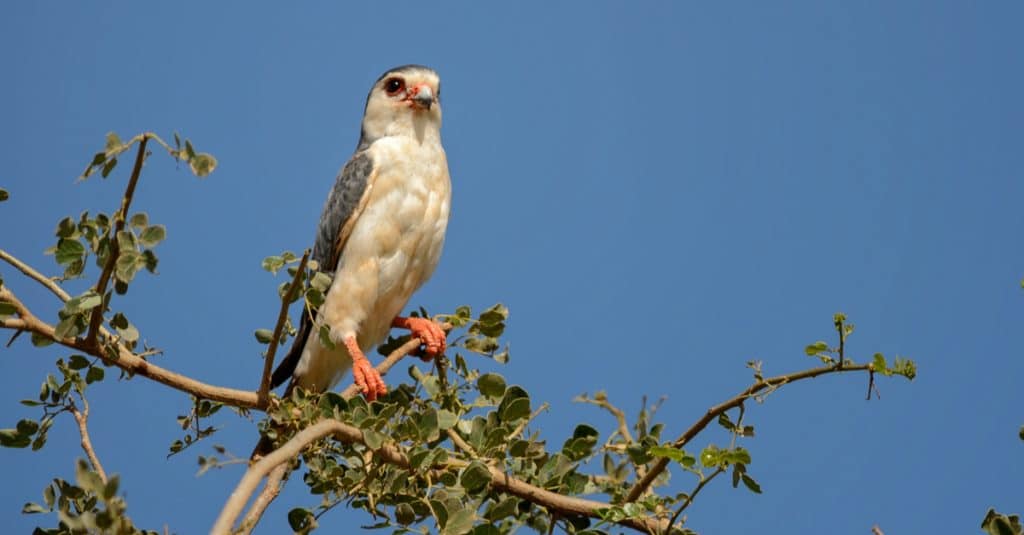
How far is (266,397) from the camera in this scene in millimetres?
2953

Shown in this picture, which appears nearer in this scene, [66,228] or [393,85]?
[66,228]

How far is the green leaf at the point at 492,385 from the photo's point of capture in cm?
319

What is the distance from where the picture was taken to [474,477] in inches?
105

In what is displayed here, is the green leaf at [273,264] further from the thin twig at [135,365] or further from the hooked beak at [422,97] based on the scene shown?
the hooked beak at [422,97]

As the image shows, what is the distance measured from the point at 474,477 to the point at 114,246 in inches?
38.2

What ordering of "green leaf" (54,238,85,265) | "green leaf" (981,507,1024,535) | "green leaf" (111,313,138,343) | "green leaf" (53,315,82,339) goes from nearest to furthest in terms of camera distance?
"green leaf" (981,507,1024,535) → "green leaf" (54,238,85,265) → "green leaf" (53,315,82,339) → "green leaf" (111,313,138,343)

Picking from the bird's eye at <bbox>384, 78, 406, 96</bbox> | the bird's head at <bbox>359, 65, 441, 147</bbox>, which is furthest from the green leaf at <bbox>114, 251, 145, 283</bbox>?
the bird's eye at <bbox>384, 78, 406, 96</bbox>

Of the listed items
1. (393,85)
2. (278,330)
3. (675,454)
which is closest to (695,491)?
(675,454)

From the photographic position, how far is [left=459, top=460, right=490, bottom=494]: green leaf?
2666 mm

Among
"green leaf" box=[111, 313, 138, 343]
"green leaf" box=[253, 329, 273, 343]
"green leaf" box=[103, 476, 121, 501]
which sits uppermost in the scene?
"green leaf" box=[253, 329, 273, 343]

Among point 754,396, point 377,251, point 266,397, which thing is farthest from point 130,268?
point 377,251

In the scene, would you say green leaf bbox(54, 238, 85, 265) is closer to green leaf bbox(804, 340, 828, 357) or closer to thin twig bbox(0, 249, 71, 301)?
thin twig bbox(0, 249, 71, 301)

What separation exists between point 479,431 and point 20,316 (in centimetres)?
115

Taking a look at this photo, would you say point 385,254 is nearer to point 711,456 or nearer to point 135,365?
point 135,365
